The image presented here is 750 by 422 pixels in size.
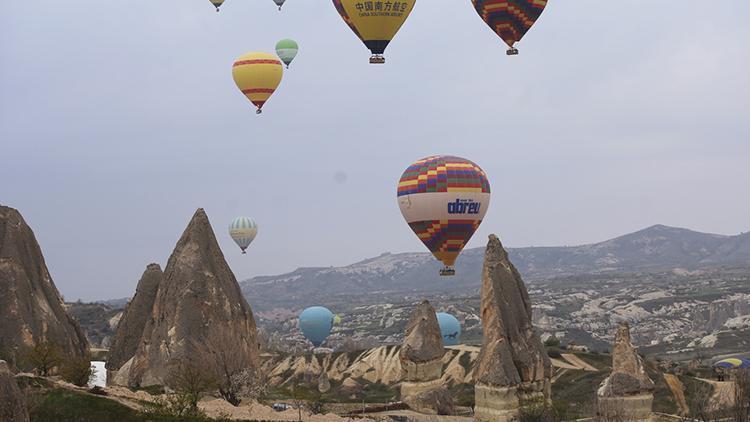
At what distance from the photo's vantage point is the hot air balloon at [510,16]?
2677 inches

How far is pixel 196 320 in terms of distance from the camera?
53.0 metres

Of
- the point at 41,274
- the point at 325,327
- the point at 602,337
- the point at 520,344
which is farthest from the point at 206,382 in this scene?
the point at 602,337

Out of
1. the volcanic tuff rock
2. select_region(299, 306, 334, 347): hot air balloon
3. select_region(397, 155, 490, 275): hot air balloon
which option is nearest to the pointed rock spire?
select_region(397, 155, 490, 275): hot air balloon

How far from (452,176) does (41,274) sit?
1105 inches

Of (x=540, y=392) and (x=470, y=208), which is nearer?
(x=540, y=392)

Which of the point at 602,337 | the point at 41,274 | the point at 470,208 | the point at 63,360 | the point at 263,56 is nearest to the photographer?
the point at 63,360

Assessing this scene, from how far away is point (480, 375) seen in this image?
56875mm

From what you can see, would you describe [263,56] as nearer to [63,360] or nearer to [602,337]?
[63,360]

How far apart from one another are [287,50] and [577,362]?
4026 centimetres

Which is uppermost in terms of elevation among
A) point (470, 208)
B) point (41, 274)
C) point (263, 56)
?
point (263, 56)

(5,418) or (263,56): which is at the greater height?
(263,56)

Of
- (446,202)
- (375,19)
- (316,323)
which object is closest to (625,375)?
(446,202)

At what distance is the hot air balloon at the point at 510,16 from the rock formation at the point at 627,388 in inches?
815

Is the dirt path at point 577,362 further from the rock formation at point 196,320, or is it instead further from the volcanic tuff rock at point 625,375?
the rock formation at point 196,320
